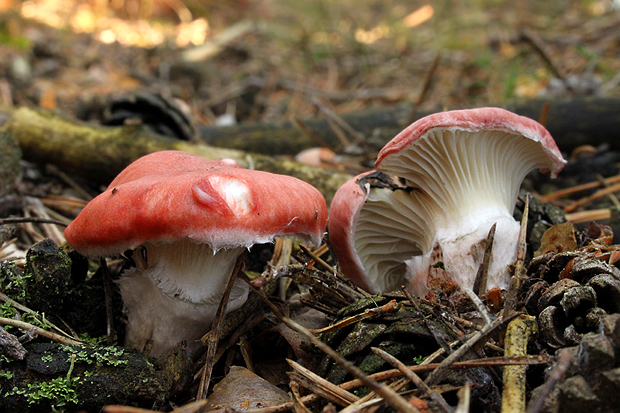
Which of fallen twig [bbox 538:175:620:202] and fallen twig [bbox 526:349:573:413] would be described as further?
fallen twig [bbox 538:175:620:202]

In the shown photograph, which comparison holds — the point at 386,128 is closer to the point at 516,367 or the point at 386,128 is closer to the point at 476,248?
the point at 476,248

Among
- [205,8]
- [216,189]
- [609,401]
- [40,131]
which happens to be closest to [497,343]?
[609,401]

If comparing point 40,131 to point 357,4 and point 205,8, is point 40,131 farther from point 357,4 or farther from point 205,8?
point 357,4

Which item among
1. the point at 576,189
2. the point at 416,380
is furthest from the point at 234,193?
the point at 576,189

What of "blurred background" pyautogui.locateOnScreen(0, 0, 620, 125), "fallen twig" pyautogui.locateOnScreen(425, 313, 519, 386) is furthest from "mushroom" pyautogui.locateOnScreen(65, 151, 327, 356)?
"blurred background" pyautogui.locateOnScreen(0, 0, 620, 125)

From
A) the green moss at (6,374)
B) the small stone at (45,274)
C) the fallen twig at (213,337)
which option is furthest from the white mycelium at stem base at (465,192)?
the green moss at (6,374)

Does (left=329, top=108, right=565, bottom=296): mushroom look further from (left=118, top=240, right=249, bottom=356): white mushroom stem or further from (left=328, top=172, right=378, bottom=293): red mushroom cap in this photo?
(left=118, top=240, right=249, bottom=356): white mushroom stem
